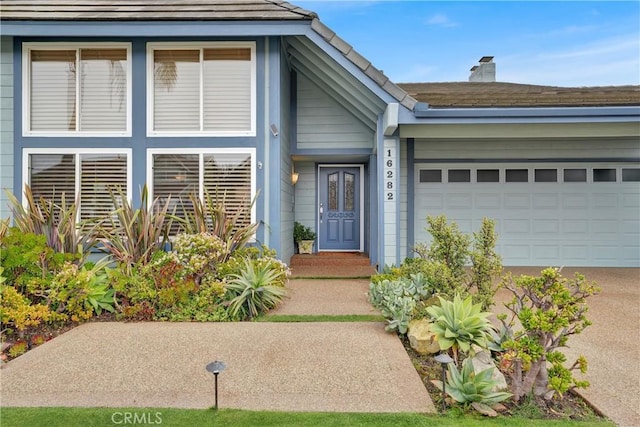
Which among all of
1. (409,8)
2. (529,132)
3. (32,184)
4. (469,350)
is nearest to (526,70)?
(409,8)

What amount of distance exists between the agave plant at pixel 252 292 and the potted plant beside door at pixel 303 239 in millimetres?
3443

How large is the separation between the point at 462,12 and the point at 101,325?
14.0 meters

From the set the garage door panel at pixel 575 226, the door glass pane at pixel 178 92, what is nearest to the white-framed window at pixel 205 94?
the door glass pane at pixel 178 92

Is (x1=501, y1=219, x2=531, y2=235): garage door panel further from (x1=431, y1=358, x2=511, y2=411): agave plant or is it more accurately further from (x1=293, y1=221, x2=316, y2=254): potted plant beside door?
(x1=431, y1=358, x2=511, y2=411): agave plant

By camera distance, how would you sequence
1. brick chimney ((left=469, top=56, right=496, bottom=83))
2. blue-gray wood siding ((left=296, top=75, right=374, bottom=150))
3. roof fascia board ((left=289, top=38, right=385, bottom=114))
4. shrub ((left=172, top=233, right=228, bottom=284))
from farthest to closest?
brick chimney ((left=469, top=56, right=496, bottom=83)) < blue-gray wood siding ((left=296, top=75, right=374, bottom=150)) < roof fascia board ((left=289, top=38, right=385, bottom=114)) < shrub ((left=172, top=233, right=228, bottom=284))

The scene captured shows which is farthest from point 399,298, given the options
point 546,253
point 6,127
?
point 6,127

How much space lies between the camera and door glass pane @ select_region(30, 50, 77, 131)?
20.1ft

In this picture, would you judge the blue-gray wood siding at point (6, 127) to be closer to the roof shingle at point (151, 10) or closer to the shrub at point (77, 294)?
the roof shingle at point (151, 10)

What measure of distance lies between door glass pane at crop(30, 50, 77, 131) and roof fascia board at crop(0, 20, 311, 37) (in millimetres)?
504

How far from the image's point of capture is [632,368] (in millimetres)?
3062

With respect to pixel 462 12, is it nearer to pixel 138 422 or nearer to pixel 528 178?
pixel 528 178

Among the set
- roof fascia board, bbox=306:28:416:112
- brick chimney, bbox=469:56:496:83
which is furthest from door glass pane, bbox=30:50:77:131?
brick chimney, bbox=469:56:496:83

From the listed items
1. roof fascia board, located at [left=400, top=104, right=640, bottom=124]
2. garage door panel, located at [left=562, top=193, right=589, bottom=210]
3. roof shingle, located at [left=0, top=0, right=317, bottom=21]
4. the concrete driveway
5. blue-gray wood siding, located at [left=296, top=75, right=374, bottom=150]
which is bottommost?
the concrete driveway

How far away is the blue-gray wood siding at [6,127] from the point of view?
20.0 ft
